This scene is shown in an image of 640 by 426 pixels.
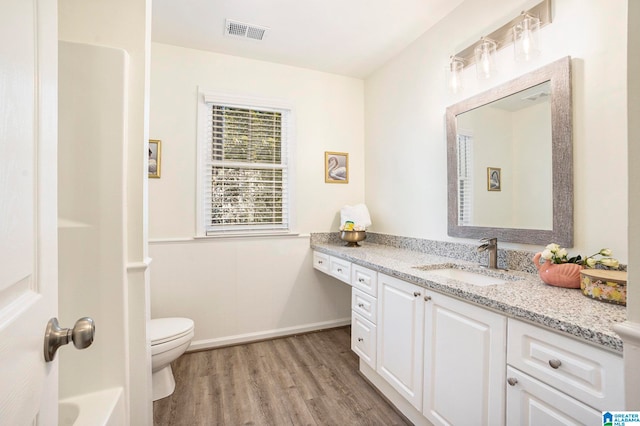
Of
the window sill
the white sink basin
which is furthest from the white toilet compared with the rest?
the white sink basin

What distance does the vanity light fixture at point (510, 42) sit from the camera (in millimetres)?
1591

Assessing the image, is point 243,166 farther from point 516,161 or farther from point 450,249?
point 516,161

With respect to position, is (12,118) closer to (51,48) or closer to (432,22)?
(51,48)

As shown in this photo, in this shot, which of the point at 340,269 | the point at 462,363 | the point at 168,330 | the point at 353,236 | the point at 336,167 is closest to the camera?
the point at 462,363

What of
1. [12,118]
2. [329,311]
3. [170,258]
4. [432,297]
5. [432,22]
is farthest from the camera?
[329,311]

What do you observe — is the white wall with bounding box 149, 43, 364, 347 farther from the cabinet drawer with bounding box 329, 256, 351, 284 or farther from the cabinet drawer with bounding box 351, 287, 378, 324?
the cabinet drawer with bounding box 351, 287, 378, 324

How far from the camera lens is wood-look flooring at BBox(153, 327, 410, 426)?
175 centimetres

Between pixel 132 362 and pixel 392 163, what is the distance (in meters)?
2.39

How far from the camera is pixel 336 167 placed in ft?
10.3

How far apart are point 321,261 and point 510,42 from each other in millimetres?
2122

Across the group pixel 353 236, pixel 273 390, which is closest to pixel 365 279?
pixel 353 236

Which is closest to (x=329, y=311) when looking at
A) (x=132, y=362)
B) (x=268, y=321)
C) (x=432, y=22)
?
(x=268, y=321)

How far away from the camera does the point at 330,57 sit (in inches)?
111

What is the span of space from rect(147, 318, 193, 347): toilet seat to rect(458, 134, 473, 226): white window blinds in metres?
2.02
